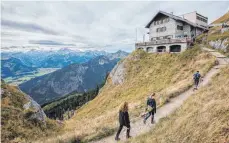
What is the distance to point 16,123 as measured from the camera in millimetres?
15453

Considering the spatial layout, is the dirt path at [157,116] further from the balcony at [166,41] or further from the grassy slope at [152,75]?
the balcony at [166,41]

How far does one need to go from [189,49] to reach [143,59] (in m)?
12.8

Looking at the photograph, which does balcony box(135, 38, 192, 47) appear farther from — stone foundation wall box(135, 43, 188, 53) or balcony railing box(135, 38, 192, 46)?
stone foundation wall box(135, 43, 188, 53)

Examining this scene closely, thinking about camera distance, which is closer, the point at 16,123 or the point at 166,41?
the point at 16,123

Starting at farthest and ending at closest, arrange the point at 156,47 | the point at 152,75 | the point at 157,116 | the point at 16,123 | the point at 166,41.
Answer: the point at 156,47 → the point at 166,41 → the point at 152,75 → the point at 157,116 → the point at 16,123

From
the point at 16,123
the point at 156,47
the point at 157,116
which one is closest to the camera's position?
the point at 16,123

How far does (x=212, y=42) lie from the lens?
44.0 m

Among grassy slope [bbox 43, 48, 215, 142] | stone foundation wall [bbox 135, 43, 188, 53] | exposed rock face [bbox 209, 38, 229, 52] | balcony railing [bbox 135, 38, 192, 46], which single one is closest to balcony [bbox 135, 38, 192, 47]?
balcony railing [bbox 135, 38, 192, 46]

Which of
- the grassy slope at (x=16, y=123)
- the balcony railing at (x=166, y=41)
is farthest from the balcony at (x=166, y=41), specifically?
the grassy slope at (x=16, y=123)

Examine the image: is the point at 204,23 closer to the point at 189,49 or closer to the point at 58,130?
the point at 189,49

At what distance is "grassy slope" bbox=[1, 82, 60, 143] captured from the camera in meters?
14.2

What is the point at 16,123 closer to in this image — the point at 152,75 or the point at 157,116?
the point at 157,116

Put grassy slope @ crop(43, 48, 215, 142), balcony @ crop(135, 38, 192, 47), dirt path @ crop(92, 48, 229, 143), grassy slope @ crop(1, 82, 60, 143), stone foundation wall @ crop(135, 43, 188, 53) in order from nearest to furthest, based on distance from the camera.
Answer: dirt path @ crop(92, 48, 229, 143) < grassy slope @ crop(1, 82, 60, 143) < grassy slope @ crop(43, 48, 215, 142) < balcony @ crop(135, 38, 192, 47) < stone foundation wall @ crop(135, 43, 188, 53)

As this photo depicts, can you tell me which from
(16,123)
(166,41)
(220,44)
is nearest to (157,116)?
(16,123)
